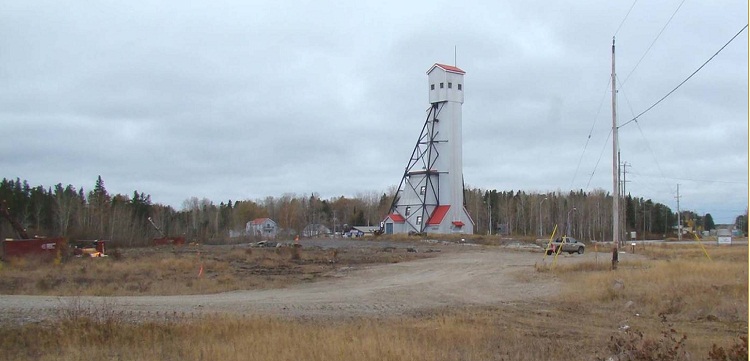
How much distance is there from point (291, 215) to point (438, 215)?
8245 centimetres

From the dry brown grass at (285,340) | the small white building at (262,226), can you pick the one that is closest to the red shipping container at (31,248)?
the dry brown grass at (285,340)

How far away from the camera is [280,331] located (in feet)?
42.2

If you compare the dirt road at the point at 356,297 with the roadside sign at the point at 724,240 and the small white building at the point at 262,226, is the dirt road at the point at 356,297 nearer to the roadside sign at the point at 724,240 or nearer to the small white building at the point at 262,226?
the roadside sign at the point at 724,240

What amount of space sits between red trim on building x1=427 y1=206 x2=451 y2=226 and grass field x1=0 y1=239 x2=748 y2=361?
5919cm

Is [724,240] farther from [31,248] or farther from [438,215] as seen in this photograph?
[31,248]

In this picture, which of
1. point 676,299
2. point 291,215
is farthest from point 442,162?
point 291,215

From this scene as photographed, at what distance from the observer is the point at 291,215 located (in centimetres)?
15725

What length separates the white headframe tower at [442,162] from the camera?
7969 centimetres

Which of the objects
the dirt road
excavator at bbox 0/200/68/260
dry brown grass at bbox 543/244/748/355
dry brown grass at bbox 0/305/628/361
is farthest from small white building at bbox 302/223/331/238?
dry brown grass at bbox 0/305/628/361

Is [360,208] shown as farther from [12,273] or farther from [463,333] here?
[463,333]

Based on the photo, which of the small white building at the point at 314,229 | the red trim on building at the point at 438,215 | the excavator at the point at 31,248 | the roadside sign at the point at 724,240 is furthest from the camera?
the small white building at the point at 314,229

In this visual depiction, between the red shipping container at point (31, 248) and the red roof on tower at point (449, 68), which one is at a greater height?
the red roof on tower at point (449, 68)

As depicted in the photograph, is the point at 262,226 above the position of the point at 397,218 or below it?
below

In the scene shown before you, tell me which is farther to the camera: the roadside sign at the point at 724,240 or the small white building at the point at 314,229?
the small white building at the point at 314,229
